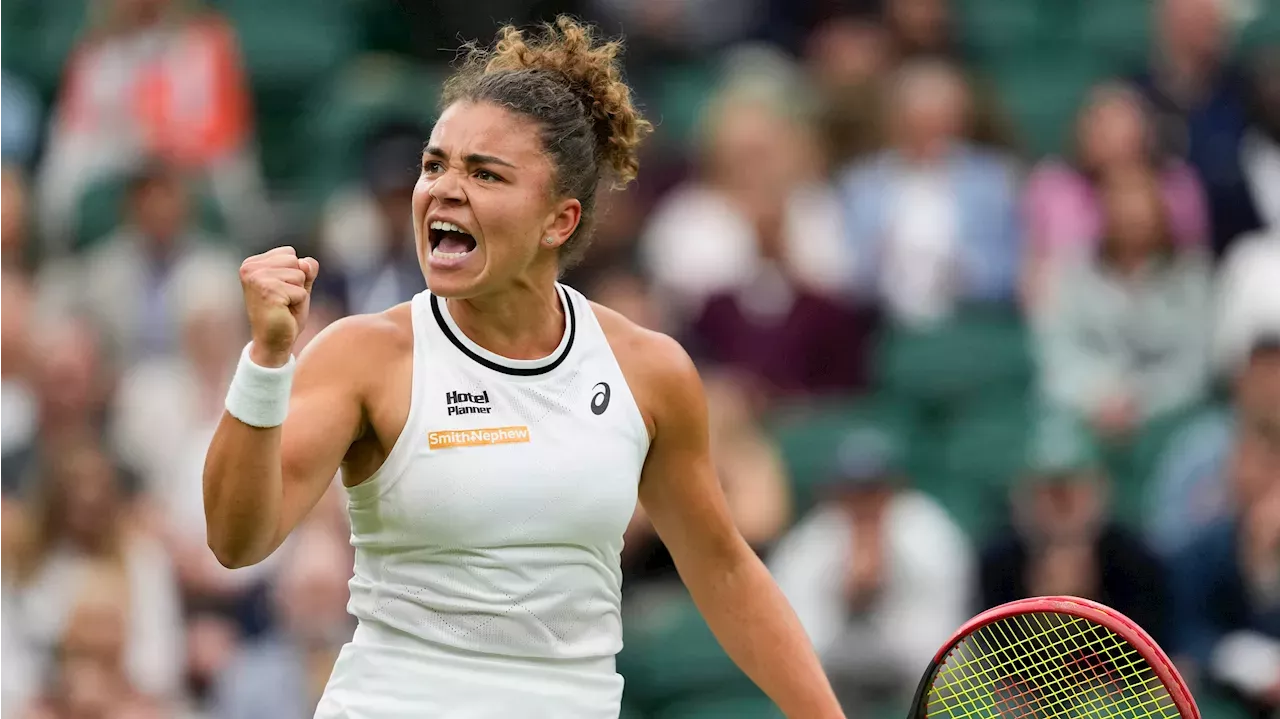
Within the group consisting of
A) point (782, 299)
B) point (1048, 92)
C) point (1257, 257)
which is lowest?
point (1257, 257)

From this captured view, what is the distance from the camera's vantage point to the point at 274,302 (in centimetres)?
321

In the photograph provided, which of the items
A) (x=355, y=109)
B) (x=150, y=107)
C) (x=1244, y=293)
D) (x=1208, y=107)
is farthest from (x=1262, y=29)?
(x=150, y=107)

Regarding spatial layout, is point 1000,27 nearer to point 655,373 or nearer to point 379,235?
point 379,235

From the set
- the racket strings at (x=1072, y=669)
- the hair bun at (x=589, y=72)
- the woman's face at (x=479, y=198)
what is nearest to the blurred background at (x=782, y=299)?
the racket strings at (x=1072, y=669)

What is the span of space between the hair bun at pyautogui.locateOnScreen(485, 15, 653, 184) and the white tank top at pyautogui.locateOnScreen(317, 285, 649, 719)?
48 centimetres

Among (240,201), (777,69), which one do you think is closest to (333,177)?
(240,201)

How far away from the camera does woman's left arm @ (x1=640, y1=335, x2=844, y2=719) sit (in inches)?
155

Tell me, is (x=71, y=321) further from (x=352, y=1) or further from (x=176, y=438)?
(x=352, y=1)

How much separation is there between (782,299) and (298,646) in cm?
241

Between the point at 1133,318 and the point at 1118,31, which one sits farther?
the point at 1118,31

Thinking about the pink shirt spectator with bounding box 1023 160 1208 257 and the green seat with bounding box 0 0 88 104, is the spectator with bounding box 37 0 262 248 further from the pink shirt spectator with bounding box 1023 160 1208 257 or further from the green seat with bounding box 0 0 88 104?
the pink shirt spectator with bounding box 1023 160 1208 257

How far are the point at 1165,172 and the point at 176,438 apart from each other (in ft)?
13.7

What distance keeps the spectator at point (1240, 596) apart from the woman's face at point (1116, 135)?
1528 mm

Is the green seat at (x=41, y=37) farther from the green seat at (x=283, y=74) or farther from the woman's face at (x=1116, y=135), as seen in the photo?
the woman's face at (x=1116, y=135)
